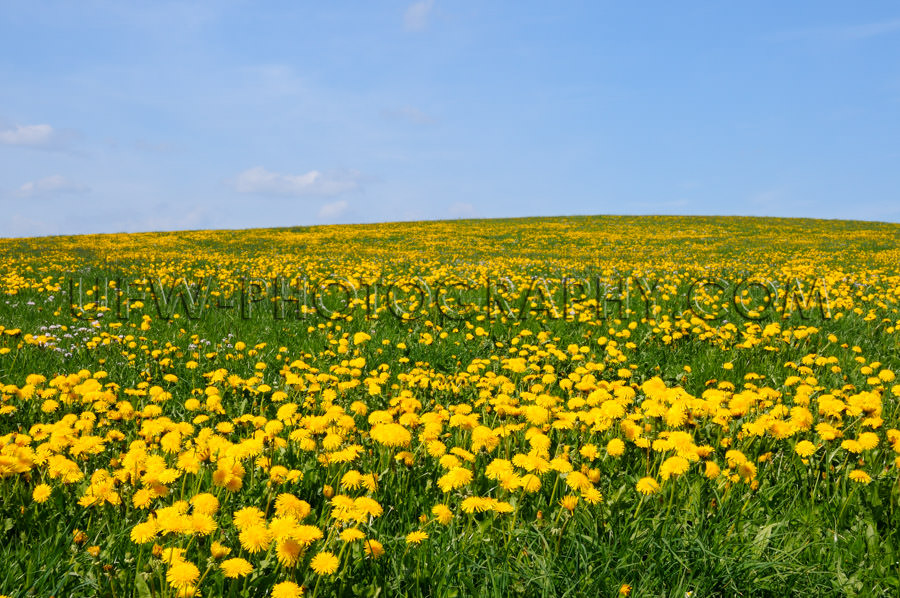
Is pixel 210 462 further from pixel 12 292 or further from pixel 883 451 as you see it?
pixel 12 292

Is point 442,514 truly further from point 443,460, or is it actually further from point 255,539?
point 255,539

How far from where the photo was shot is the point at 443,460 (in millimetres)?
2592

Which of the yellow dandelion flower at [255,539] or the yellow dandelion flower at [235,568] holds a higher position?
the yellow dandelion flower at [255,539]

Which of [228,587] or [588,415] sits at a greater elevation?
[588,415]

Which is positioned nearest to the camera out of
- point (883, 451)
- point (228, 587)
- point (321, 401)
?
point (228, 587)

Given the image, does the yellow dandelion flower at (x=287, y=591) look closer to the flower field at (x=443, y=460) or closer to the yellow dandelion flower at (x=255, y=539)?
the flower field at (x=443, y=460)

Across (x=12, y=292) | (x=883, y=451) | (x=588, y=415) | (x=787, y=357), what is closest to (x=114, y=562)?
(x=588, y=415)

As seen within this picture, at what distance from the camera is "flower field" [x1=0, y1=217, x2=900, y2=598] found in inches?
81.7

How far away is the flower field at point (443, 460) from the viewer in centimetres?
208

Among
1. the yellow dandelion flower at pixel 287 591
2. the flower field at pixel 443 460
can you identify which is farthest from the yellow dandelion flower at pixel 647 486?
the yellow dandelion flower at pixel 287 591

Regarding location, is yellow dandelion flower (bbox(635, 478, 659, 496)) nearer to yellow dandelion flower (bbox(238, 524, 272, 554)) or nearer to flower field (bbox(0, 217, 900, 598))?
flower field (bbox(0, 217, 900, 598))

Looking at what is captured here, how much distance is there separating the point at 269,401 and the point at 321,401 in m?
0.79

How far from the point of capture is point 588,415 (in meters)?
3.29

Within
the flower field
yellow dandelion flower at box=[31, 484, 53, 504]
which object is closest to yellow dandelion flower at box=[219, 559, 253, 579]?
the flower field
